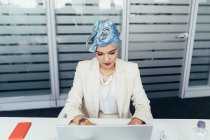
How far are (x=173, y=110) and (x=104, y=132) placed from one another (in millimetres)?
3104

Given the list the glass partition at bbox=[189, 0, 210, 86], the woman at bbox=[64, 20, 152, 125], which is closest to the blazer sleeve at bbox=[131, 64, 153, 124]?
the woman at bbox=[64, 20, 152, 125]

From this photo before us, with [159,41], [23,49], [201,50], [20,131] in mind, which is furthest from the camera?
[201,50]

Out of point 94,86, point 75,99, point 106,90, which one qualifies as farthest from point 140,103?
point 75,99

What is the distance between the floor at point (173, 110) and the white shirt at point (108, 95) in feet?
6.30

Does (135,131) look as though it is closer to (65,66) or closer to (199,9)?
(65,66)

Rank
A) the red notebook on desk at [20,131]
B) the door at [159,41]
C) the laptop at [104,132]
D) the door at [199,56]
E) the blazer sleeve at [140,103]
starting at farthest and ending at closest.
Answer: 1. the door at [199,56]
2. the door at [159,41]
3. the blazer sleeve at [140,103]
4. the red notebook on desk at [20,131]
5. the laptop at [104,132]

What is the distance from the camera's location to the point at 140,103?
2006 mm

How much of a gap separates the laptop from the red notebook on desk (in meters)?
0.46

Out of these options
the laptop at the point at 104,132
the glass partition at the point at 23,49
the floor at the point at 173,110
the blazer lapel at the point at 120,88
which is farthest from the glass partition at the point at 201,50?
the laptop at the point at 104,132

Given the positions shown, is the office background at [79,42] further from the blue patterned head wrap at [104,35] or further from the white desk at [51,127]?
Answer: the white desk at [51,127]

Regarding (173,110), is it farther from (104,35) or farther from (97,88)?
(104,35)

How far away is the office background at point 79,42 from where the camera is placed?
3.85 metres

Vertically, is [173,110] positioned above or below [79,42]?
below

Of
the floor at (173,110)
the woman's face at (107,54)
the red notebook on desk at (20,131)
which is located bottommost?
the floor at (173,110)
